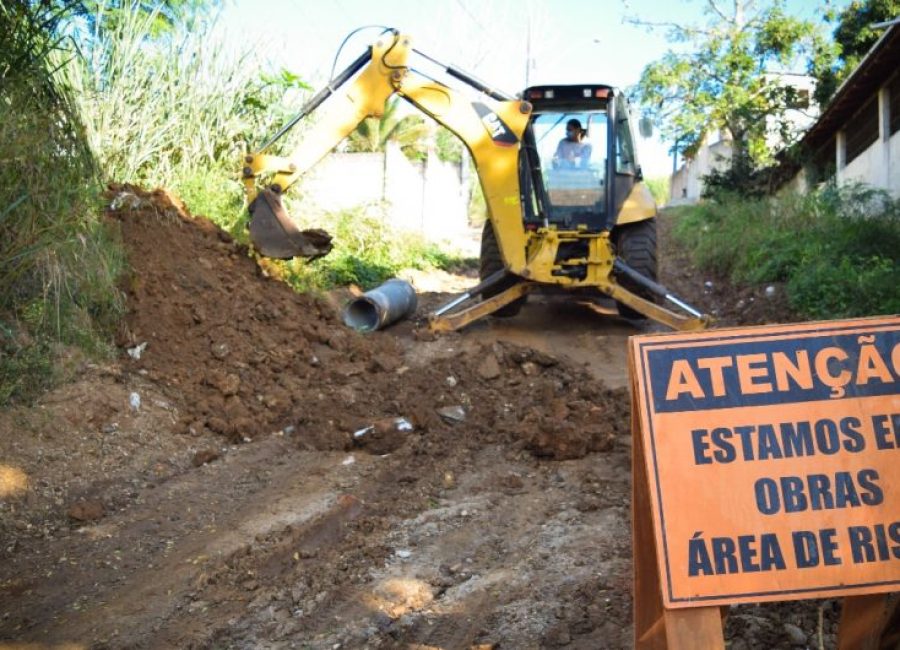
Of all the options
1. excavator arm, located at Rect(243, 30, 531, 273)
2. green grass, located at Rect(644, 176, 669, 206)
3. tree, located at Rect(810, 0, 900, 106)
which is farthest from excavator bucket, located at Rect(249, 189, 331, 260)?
green grass, located at Rect(644, 176, 669, 206)

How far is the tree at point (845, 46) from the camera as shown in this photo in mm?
23036

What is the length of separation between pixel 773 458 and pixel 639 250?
27.8 ft

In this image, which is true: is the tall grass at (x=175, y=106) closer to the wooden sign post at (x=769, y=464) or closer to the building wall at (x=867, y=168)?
the wooden sign post at (x=769, y=464)

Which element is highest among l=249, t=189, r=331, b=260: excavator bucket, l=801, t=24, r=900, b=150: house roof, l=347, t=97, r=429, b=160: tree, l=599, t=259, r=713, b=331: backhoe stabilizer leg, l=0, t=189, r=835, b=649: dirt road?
l=347, t=97, r=429, b=160: tree

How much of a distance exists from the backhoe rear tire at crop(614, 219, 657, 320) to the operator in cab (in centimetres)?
97

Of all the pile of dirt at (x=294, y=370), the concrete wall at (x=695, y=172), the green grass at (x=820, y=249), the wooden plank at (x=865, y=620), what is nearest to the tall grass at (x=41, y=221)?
the pile of dirt at (x=294, y=370)

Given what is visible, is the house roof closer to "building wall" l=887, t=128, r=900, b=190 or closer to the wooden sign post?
"building wall" l=887, t=128, r=900, b=190

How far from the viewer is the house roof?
1287cm

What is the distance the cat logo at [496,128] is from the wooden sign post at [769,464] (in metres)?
7.62

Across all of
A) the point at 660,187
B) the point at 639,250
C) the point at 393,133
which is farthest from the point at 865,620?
the point at 660,187

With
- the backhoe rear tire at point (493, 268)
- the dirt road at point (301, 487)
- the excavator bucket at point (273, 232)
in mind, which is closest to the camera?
the dirt road at point (301, 487)

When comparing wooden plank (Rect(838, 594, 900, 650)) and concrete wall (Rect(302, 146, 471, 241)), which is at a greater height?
concrete wall (Rect(302, 146, 471, 241))

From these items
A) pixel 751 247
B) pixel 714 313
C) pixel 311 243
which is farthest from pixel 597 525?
pixel 751 247

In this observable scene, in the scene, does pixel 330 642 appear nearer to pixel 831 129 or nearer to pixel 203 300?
pixel 203 300
